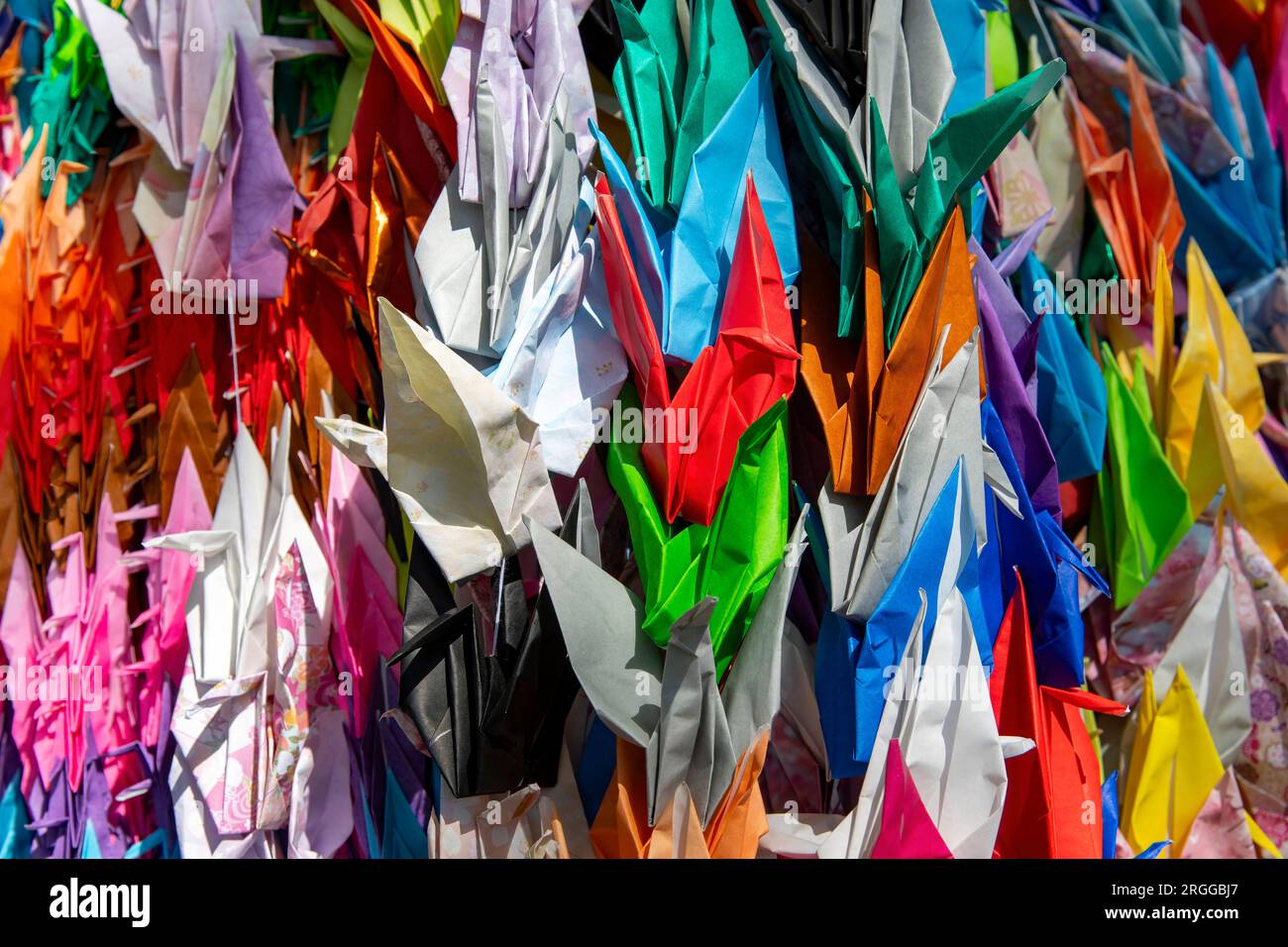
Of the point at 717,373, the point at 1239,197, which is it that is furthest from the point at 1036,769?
the point at 1239,197

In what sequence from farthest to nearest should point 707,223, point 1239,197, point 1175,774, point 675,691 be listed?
point 1239,197, point 1175,774, point 707,223, point 675,691

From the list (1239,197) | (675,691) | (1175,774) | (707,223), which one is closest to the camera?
(675,691)

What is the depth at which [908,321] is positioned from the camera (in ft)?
4.91

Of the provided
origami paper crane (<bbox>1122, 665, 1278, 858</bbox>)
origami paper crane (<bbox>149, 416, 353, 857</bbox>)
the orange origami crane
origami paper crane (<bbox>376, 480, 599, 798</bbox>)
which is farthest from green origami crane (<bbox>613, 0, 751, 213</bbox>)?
origami paper crane (<bbox>1122, 665, 1278, 858</bbox>)

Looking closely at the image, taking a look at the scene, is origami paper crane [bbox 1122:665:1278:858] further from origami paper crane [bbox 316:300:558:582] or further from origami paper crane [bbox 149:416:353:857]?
origami paper crane [bbox 149:416:353:857]

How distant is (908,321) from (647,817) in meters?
0.76

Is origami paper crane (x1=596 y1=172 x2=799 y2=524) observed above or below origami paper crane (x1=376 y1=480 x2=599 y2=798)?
above

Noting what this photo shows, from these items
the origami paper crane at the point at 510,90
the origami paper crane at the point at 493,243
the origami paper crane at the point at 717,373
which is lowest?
the origami paper crane at the point at 717,373

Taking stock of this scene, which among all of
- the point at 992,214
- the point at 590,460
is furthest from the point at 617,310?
the point at 992,214

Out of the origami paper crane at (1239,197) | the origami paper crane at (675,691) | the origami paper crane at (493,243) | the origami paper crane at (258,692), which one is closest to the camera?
the origami paper crane at (675,691)

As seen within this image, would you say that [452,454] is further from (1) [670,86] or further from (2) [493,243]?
(1) [670,86]

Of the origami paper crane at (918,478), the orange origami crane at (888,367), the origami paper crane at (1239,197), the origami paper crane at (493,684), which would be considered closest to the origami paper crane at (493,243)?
the origami paper crane at (493,684)

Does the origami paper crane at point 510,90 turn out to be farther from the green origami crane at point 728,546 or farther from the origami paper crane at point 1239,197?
the origami paper crane at point 1239,197

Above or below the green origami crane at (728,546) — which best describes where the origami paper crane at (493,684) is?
below
